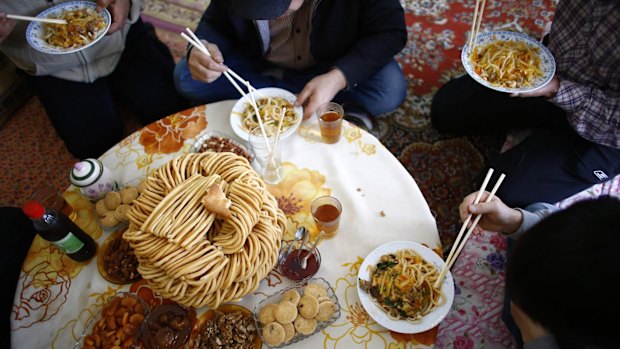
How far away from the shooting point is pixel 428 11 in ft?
9.67

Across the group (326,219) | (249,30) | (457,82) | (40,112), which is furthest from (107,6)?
(457,82)

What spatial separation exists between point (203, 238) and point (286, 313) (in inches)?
12.1

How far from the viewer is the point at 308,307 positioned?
103 centimetres

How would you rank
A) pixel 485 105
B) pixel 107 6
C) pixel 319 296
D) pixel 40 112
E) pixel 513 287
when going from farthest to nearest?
pixel 40 112 → pixel 485 105 → pixel 107 6 → pixel 319 296 → pixel 513 287

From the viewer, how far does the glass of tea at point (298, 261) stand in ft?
3.77

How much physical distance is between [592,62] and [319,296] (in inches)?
57.5

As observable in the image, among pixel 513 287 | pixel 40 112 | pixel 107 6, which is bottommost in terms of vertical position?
pixel 40 112

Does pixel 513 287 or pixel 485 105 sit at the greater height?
pixel 513 287

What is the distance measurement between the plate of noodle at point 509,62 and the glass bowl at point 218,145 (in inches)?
36.1

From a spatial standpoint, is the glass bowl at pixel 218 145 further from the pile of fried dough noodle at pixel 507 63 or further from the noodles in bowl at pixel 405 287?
the pile of fried dough noodle at pixel 507 63

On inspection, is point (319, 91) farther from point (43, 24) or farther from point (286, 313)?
point (43, 24)

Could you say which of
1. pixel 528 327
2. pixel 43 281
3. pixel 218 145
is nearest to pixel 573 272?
pixel 528 327

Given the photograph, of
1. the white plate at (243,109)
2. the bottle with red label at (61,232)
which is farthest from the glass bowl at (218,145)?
the bottle with red label at (61,232)

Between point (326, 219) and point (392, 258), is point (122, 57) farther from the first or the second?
point (392, 258)
